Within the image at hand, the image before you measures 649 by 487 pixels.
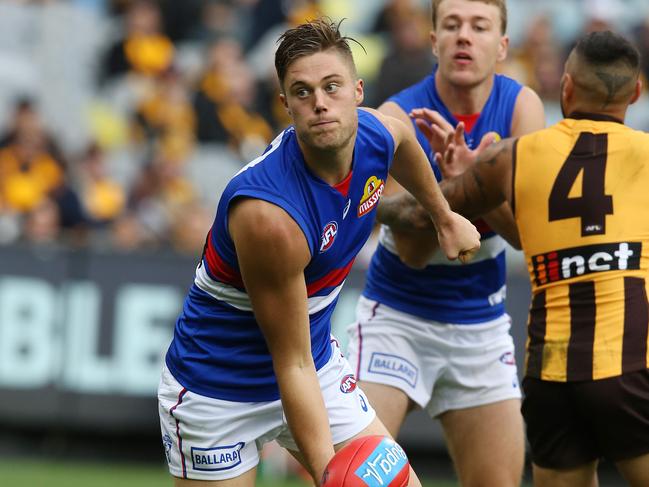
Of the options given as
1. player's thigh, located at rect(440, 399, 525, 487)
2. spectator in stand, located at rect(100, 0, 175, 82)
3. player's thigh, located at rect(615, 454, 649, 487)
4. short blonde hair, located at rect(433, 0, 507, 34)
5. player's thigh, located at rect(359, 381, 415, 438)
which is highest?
spectator in stand, located at rect(100, 0, 175, 82)

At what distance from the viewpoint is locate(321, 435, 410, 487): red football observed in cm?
465

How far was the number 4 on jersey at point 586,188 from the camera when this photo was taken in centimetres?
524

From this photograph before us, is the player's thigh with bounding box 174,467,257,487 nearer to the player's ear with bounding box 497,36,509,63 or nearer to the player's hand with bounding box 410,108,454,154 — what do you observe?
the player's hand with bounding box 410,108,454,154

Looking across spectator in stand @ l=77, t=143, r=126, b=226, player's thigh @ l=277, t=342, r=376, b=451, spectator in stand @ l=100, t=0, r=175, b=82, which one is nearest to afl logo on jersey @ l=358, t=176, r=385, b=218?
player's thigh @ l=277, t=342, r=376, b=451

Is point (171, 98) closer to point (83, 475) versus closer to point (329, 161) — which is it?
point (83, 475)

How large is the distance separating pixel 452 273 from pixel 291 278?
1.80 meters

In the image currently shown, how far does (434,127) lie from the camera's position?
229 inches

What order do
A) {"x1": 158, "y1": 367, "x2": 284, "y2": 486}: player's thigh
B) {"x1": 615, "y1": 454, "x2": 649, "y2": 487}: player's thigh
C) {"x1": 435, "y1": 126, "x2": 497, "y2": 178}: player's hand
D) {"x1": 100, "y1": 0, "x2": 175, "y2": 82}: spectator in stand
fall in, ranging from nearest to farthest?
{"x1": 615, "y1": 454, "x2": 649, "y2": 487}: player's thigh
{"x1": 158, "y1": 367, "x2": 284, "y2": 486}: player's thigh
{"x1": 435, "y1": 126, "x2": 497, "y2": 178}: player's hand
{"x1": 100, "y1": 0, "x2": 175, "y2": 82}: spectator in stand

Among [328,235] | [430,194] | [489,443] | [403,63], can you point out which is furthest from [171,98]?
[328,235]

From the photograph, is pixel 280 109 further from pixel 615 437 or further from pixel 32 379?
pixel 615 437

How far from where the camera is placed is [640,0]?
1567cm

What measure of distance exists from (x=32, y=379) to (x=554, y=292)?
5.93m

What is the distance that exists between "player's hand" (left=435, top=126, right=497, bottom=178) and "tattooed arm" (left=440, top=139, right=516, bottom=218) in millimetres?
Result: 11

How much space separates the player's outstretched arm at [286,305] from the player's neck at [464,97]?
5.77ft
